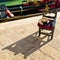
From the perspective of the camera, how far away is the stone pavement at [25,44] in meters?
4.27

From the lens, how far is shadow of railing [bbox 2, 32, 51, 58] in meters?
4.52

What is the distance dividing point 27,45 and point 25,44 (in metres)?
0.10

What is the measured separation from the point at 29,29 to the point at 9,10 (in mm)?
2557

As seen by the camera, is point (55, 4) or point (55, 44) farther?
point (55, 4)

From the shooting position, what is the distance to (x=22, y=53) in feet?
14.5

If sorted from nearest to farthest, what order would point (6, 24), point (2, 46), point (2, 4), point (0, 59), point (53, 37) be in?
point (0, 59) < point (2, 46) < point (53, 37) < point (6, 24) < point (2, 4)

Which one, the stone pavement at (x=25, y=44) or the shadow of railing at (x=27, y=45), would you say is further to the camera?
the shadow of railing at (x=27, y=45)

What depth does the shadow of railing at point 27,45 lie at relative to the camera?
4516 mm

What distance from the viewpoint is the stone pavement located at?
4273mm

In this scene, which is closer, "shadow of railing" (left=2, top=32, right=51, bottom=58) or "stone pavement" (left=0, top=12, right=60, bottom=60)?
"stone pavement" (left=0, top=12, right=60, bottom=60)

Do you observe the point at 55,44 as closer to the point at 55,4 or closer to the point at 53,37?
the point at 53,37

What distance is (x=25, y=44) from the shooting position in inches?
193

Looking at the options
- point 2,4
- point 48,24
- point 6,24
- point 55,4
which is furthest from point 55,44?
point 55,4

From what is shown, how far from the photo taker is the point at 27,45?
4.84 meters
